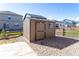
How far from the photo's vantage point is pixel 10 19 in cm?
296

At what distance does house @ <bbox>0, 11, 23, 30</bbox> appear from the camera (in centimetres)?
292

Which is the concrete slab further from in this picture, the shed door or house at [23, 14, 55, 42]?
the shed door

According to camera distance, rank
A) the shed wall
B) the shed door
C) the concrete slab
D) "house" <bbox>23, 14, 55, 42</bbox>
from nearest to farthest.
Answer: the concrete slab < the shed wall < "house" <bbox>23, 14, 55, 42</bbox> < the shed door

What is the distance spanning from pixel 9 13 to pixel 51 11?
110cm

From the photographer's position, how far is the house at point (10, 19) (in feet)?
9.57

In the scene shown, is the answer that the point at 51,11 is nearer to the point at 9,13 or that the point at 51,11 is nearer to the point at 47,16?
the point at 47,16

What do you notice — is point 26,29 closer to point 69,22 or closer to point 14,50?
point 14,50

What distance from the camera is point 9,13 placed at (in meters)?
2.96

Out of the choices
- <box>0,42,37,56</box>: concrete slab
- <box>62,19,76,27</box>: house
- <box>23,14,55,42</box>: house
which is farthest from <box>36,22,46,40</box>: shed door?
<box>62,19,76,27</box>: house

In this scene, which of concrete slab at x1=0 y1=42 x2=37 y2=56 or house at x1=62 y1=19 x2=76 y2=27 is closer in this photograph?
concrete slab at x1=0 y1=42 x2=37 y2=56

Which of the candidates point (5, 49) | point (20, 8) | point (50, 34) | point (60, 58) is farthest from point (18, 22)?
point (50, 34)

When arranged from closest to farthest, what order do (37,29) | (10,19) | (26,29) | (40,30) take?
(10,19)
(26,29)
(37,29)
(40,30)

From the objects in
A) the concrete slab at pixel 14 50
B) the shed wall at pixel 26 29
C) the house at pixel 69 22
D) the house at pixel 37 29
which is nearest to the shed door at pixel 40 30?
the house at pixel 37 29

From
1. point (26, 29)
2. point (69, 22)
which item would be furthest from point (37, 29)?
point (69, 22)
